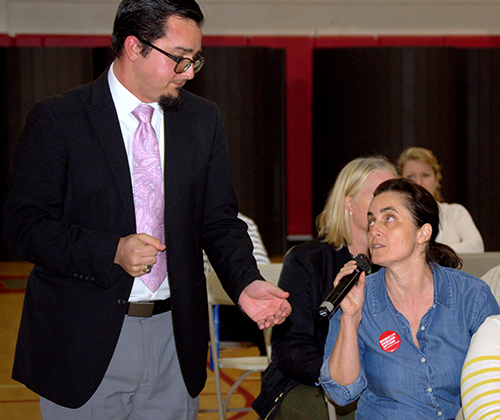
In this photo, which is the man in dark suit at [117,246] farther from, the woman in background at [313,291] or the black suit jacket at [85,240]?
the woman in background at [313,291]

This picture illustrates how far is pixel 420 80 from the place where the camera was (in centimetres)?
843

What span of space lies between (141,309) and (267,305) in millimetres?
333

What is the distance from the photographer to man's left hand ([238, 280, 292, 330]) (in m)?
1.62

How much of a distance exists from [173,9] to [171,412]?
1.08 metres

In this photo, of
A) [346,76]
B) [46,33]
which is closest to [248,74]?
[346,76]

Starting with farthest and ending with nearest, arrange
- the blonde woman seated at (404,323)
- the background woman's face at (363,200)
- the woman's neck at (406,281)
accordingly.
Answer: the background woman's face at (363,200) < the woman's neck at (406,281) < the blonde woman seated at (404,323)

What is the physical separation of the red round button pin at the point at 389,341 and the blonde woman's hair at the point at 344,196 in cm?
73

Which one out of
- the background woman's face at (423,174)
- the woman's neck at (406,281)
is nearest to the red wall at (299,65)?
the background woman's face at (423,174)

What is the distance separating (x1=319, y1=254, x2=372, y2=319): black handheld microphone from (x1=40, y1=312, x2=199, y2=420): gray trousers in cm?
43

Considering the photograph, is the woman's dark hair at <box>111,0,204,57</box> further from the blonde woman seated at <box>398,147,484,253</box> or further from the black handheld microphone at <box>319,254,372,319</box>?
the blonde woman seated at <box>398,147,484,253</box>

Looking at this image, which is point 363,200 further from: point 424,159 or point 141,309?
point 424,159

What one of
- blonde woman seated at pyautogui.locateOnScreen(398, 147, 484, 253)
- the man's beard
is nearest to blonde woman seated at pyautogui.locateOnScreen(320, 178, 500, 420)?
the man's beard

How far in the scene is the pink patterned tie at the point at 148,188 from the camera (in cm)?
171

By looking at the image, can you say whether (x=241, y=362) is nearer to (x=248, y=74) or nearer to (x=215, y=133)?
(x=215, y=133)
